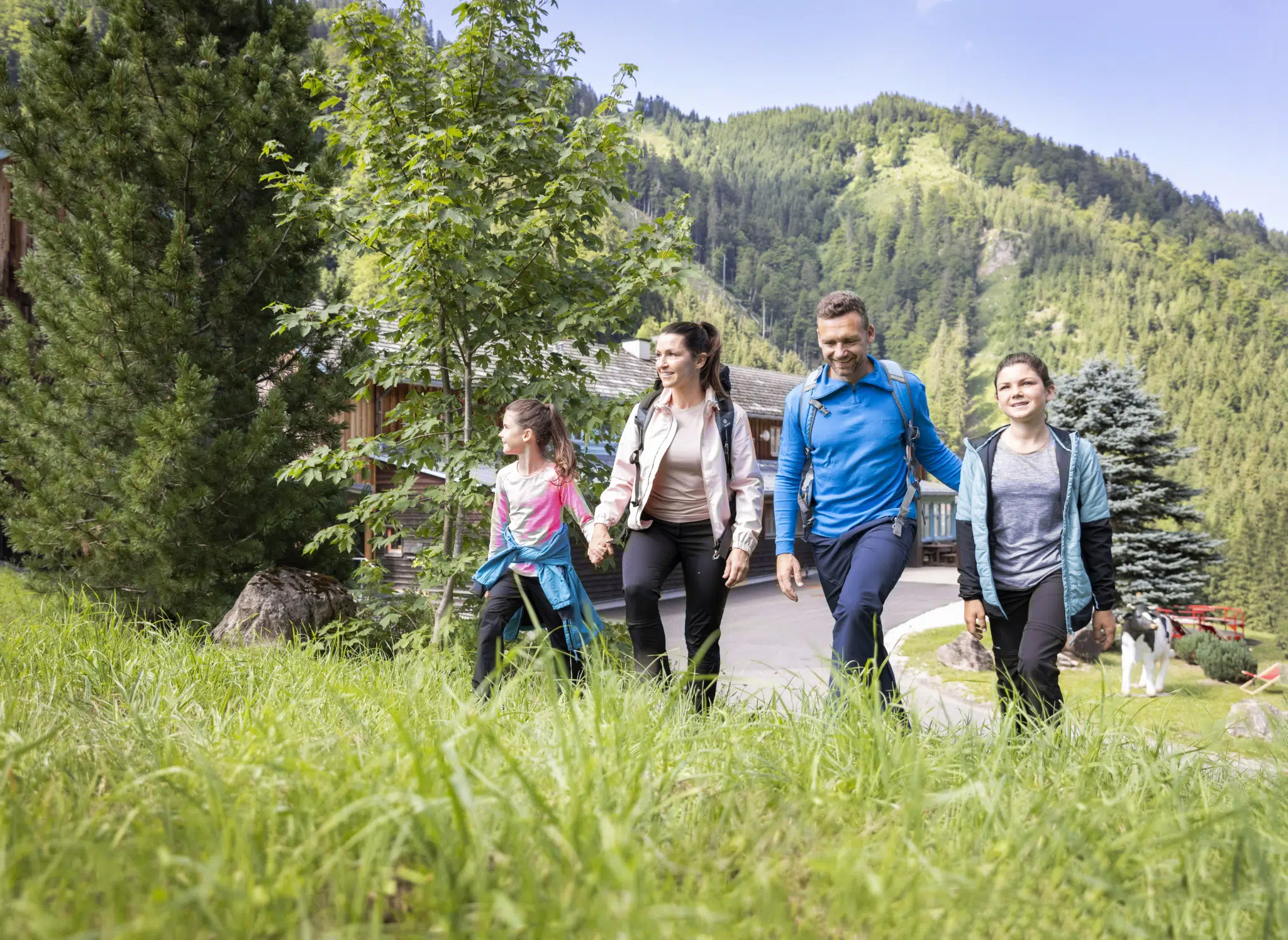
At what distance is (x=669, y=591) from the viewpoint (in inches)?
972

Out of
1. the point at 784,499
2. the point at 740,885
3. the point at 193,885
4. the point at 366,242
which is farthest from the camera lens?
the point at 366,242

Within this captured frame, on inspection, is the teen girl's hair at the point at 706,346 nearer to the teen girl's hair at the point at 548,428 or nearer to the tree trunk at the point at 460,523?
the teen girl's hair at the point at 548,428

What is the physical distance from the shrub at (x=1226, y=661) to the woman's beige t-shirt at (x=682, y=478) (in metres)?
19.0

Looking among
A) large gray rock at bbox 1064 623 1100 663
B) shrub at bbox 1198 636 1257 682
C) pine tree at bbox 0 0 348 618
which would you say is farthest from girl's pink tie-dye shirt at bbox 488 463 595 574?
shrub at bbox 1198 636 1257 682

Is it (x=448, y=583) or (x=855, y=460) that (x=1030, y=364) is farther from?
(x=448, y=583)

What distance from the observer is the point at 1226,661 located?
1797 cm

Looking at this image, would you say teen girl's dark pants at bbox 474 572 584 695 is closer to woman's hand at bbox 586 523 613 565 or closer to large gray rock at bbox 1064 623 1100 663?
woman's hand at bbox 586 523 613 565

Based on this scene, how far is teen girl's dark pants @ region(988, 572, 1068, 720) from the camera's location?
346 cm

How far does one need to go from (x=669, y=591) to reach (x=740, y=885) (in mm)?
23272

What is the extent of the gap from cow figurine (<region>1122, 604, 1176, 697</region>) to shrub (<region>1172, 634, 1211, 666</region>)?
21.2 feet

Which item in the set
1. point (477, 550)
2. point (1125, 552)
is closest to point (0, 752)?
point (477, 550)

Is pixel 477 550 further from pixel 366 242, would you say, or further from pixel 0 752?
pixel 0 752

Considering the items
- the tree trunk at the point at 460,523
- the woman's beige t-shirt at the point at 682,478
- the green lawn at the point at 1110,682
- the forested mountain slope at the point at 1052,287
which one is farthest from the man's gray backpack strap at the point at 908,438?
the forested mountain slope at the point at 1052,287

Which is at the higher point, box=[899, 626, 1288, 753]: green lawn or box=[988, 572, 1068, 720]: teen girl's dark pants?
box=[988, 572, 1068, 720]: teen girl's dark pants
